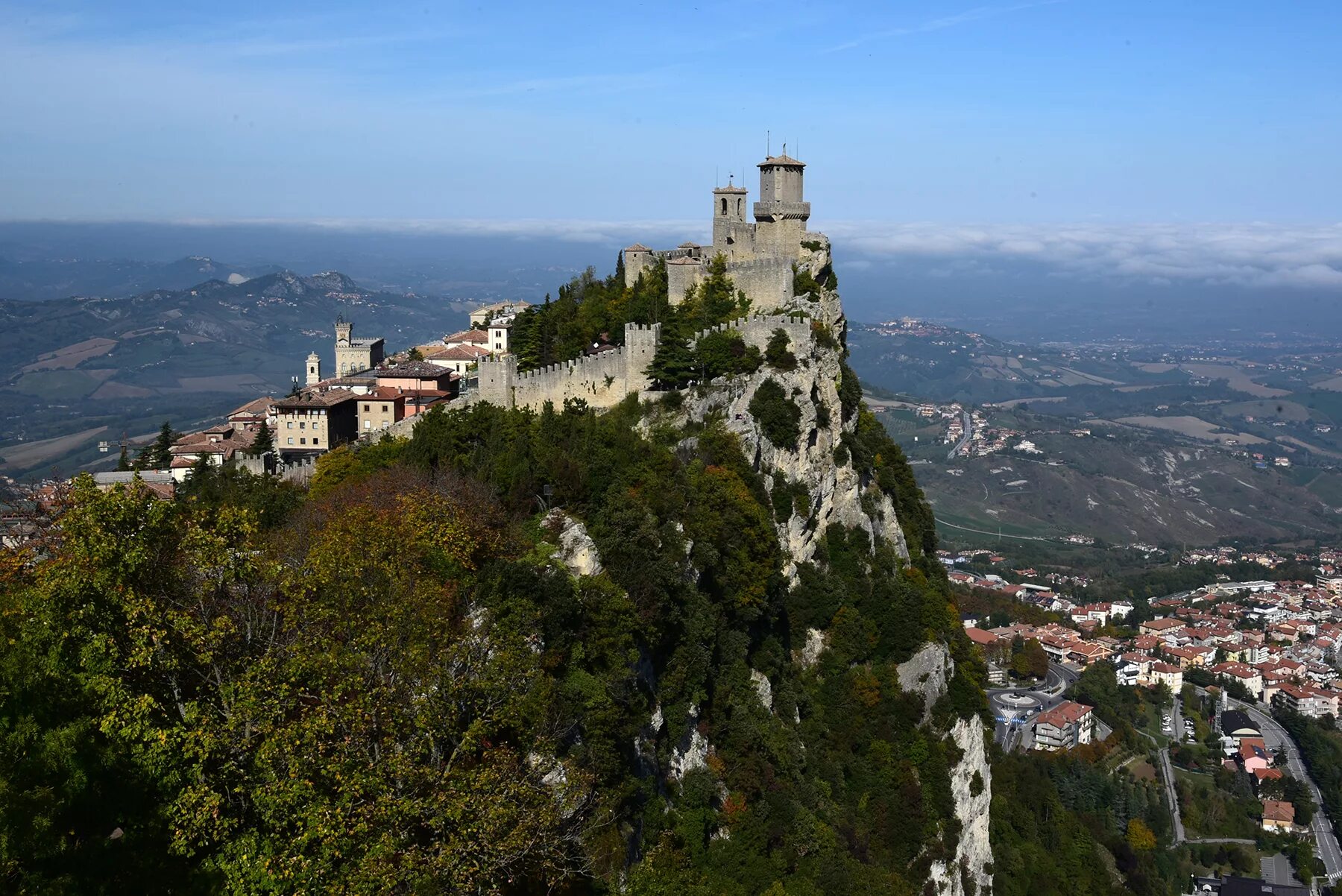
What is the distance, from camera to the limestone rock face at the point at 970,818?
134ft

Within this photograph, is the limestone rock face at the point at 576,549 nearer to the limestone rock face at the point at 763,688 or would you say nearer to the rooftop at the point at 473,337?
the limestone rock face at the point at 763,688

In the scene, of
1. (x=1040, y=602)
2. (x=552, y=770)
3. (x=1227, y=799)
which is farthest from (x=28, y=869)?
(x=1040, y=602)

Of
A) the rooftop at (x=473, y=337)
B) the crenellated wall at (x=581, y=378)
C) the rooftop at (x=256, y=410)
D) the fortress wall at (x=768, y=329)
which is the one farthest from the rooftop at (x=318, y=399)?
the fortress wall at (x=768, y=329)

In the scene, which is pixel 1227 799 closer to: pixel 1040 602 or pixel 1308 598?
pixel 1040 602

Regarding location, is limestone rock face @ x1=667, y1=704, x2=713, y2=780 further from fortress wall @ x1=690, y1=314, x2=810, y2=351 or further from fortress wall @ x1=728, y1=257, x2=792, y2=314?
fortress wall @ x1=728, y1=257, x2=792, y2=314

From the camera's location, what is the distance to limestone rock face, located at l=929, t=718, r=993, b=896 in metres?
41.0

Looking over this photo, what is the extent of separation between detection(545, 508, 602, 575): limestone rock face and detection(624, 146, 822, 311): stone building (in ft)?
62.6

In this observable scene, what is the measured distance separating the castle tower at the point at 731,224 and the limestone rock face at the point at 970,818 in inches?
809

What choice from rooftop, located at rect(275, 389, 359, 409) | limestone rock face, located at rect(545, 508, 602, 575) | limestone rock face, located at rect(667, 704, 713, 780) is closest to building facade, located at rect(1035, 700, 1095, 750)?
rooftop, located at rect(275, 389, 359, 409)

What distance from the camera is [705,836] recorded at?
27.3m

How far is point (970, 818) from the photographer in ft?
141

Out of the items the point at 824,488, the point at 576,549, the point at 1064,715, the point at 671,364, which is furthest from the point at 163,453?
the point at 1064,715

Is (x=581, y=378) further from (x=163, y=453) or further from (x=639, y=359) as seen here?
(x=163, y=453)

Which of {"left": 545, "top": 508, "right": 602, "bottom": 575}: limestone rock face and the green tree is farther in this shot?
the green tree
